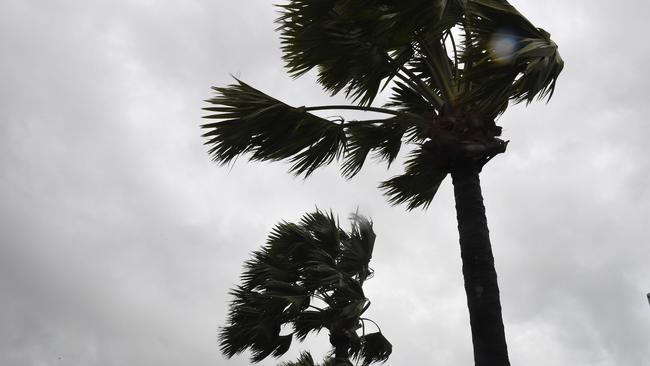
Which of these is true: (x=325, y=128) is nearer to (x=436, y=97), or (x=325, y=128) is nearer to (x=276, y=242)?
(x=436, y=97)

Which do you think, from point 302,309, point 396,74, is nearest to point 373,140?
point 396,74

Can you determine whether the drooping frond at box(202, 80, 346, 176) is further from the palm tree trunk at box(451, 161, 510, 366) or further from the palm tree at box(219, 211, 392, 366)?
the palm tree at box(219, 211, 392, 366)

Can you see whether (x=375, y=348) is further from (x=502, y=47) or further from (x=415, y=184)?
(x=502, y=47)

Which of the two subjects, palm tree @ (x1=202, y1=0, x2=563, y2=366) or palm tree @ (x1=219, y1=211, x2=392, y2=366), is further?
palm tree @ (x1=219, y1=211, x2=392, y2=366)

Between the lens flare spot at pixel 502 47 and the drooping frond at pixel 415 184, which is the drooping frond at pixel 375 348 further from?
the lens flare spot at pixel 502 47

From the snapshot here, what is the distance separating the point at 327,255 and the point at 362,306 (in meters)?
1.16

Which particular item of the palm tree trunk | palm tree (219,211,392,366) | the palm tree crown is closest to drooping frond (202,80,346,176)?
the palm tree crown

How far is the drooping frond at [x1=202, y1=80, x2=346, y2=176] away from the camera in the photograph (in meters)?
5.76

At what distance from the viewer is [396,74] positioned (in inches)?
246

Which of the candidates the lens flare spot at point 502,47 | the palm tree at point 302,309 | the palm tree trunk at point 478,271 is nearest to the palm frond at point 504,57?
the lens flare spot at point 502,47

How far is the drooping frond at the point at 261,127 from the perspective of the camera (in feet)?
18.9

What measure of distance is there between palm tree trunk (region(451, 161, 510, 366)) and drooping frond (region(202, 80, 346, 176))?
1554 mm

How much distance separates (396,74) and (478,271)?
232cm

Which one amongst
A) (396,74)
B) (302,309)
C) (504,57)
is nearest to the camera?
(504,57)
